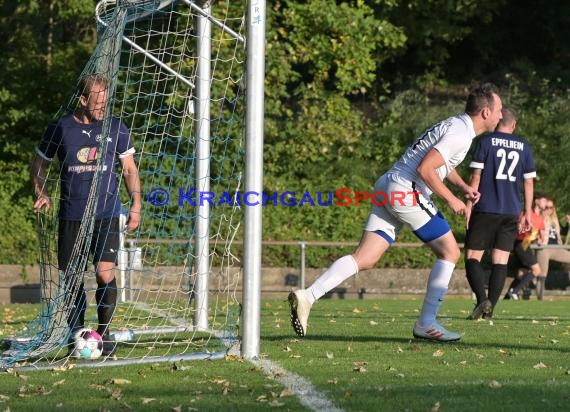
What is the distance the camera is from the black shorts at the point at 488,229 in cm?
1143

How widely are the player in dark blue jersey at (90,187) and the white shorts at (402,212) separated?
1800 millimetres

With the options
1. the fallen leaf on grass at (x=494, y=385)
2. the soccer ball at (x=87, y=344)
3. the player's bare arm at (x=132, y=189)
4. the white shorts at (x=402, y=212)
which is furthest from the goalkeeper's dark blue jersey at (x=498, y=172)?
the fallen leaf on grass at (x=494, y=385)

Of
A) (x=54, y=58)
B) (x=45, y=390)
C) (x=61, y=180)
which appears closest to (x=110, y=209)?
(x=61, y=180)

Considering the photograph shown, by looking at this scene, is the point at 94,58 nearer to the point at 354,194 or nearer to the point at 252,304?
the point at 252,304

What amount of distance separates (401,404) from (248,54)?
3023 mm

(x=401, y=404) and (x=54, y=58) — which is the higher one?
(x=54, y=58)

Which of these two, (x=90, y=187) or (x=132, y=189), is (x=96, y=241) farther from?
(x=132, y=189)

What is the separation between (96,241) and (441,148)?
8.52 ft

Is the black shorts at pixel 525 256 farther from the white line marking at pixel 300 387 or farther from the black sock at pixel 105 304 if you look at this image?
the white line marking at pixel 300 387

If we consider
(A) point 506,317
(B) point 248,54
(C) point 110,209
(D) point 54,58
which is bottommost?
(A) point 506,317

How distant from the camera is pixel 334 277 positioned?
8.45 meters

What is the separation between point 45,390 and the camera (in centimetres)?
648

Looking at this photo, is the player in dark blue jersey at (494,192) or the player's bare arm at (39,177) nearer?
the player's bare arm at (39,177)

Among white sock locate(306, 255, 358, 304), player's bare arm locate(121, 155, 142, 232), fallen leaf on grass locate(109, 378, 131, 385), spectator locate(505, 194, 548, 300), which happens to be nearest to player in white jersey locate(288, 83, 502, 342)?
white sock locate(306, 255, 358, 304)
